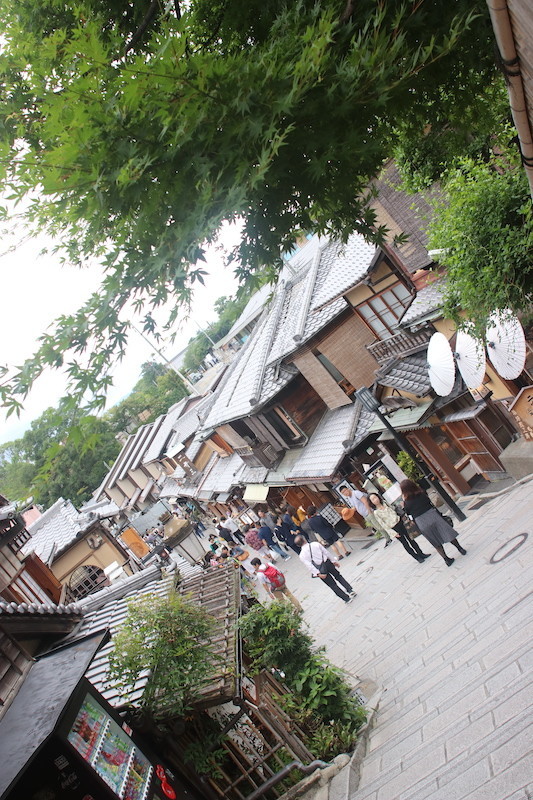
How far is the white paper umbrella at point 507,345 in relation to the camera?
38.2 feet

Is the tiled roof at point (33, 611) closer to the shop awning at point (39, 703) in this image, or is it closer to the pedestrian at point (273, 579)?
the shop awning at point (39, 703)

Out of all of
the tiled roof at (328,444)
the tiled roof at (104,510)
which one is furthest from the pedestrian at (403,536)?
the tiled roof at (104,510)

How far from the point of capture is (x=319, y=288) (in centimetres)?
2350

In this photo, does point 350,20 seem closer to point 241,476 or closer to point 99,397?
point 99,397

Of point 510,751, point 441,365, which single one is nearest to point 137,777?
point 510,751

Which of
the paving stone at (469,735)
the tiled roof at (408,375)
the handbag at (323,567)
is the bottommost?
the handbag at (323,567)

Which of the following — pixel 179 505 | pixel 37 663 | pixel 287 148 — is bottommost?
pixel 179 505

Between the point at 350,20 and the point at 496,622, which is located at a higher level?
the point at 350,20

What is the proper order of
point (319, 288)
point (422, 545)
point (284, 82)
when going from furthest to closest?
point (319, 288)
point (422, 545)
point (284, 82)

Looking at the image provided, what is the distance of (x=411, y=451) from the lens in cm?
1717

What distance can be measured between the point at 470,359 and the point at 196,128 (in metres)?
11.2

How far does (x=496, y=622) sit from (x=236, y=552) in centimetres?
1960

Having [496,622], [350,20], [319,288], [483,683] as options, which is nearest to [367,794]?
[483,683]

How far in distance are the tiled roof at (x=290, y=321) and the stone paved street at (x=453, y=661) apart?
994cm
